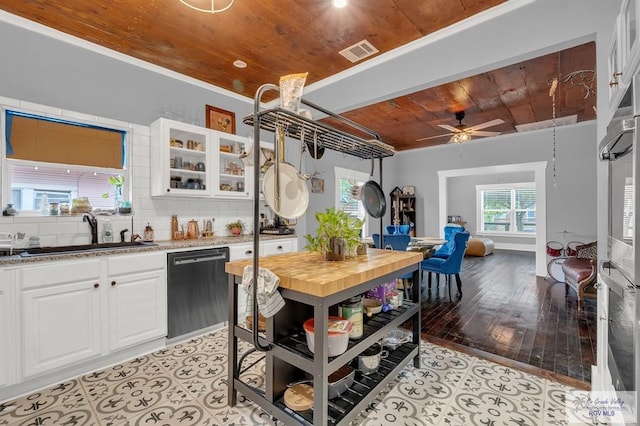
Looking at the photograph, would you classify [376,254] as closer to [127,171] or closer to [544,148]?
[127,171]

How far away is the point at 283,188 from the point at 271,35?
165 centimetres

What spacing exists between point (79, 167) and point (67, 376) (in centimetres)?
177

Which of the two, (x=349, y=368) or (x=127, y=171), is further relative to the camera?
(x=127, y=171)

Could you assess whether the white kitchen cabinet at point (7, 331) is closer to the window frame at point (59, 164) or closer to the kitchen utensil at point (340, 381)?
the window frame at point (59, 164)

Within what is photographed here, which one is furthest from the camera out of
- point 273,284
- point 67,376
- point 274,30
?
point 274,30

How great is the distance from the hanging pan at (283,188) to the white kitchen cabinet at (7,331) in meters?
1.85

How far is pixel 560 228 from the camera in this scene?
5.43m

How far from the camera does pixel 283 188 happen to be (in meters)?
1.68

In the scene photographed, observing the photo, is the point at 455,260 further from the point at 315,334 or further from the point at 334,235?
the point at 315,334

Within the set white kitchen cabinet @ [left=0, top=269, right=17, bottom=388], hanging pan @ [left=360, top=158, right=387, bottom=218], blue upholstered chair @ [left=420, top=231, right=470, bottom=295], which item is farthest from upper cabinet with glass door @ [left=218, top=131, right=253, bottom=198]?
blue upholstered chair @ [left=420, top=231, right=470, bottom=295]

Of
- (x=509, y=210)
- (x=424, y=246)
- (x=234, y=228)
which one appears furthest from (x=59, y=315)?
(x=509, y=210)

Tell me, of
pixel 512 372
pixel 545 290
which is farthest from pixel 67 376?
pixel 545 290

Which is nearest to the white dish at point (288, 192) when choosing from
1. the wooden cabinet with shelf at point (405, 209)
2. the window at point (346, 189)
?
the window at point (346, 189)

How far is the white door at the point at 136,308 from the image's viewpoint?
2359 mm
